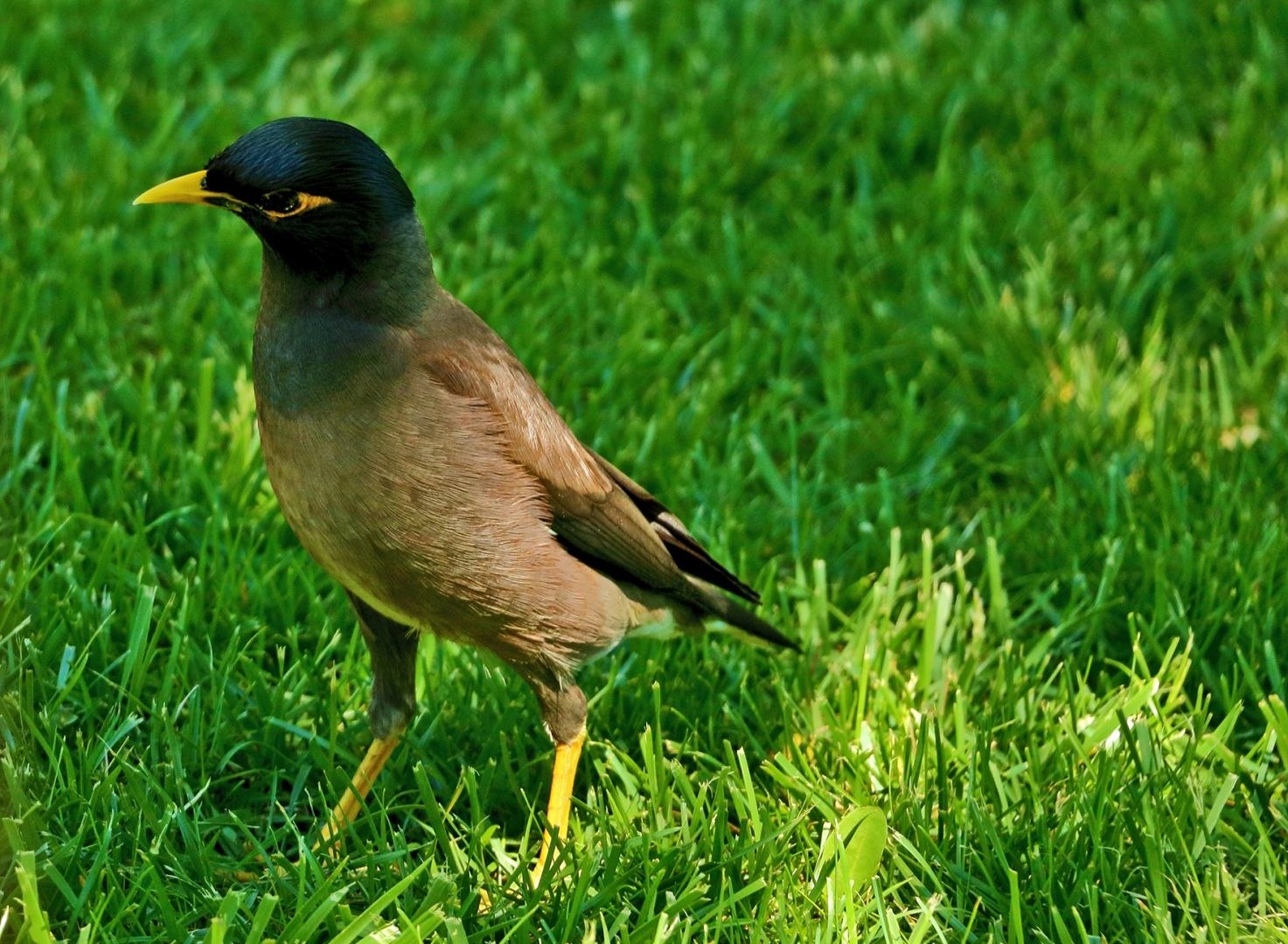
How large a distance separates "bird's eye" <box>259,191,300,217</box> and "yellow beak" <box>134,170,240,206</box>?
0.08 metres

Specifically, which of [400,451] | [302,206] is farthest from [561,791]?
[302,206]

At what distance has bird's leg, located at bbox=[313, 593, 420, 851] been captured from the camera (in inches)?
157

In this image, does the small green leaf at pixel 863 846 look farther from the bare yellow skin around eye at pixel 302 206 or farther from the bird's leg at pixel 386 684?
the bare yellow skin around eye at pixel 302 206

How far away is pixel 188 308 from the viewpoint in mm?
5551

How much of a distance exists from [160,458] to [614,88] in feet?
9.56

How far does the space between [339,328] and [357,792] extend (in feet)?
3.48

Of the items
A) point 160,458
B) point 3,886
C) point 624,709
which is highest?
point 160,458

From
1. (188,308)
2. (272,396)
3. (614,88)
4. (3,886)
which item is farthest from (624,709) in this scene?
(614,88)

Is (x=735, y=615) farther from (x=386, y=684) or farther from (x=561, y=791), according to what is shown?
(x=386, y=684)

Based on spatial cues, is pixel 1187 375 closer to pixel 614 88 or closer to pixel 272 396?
pixel 614 88

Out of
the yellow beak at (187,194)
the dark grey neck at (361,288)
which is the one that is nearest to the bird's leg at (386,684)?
the dark grey neck at (361,288)

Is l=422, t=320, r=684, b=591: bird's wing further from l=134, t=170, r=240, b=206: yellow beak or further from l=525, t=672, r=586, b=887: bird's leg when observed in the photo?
l=134, t=170, r=240, b=206: yellow beak

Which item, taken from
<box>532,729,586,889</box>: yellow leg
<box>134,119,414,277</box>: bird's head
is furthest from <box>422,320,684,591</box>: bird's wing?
<box>532,729,586,889</box>: yellow leg

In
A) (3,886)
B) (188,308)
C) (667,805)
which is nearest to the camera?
(3,886)
